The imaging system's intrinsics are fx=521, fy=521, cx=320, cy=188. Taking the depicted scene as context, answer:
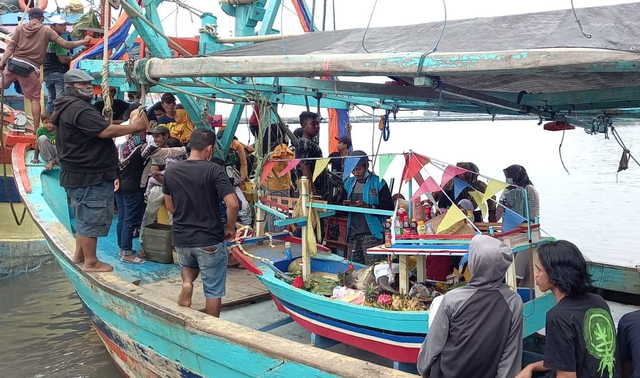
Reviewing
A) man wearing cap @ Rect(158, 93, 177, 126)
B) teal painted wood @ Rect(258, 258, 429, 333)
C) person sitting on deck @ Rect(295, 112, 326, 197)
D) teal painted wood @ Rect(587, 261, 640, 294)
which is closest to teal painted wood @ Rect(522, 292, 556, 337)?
teal painted wood @ Rect(258, 258, 429, 333)

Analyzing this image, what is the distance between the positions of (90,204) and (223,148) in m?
2.02

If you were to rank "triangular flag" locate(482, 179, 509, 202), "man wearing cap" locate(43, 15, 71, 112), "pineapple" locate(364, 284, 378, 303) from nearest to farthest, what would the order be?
1. "triangular flag" locate(482, 179, 509, 202)
2. "pineapple" locate(364, 284, 378, 303)
3. "man wearing cap" locate(43, 15, 71, 112)

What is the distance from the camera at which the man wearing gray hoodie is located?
2104 millimetres

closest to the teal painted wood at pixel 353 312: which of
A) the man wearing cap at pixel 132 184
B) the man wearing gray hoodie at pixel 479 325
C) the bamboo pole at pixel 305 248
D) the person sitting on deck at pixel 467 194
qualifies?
the bamboo pole at pixel 305 248

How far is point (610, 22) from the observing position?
2664 mm

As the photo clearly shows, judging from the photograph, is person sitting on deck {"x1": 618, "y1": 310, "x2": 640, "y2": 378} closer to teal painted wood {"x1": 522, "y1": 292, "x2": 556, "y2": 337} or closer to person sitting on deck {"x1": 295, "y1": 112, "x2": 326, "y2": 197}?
teal painted wood {"x1": 522, "y1": 292, "x2": 556, "y2": 337}

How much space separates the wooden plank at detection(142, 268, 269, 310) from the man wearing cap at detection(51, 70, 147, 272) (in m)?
0.79

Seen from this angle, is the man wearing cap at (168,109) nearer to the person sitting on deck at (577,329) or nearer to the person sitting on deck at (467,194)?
the person sitting on deck at (467,194)

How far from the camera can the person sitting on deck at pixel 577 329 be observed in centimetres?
207

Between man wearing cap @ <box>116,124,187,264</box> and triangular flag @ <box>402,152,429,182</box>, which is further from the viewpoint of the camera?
man wearing cap @ <box>116,124,187,264</box>

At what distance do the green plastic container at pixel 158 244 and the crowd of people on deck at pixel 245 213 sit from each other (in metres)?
0.14

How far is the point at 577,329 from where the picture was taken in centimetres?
207

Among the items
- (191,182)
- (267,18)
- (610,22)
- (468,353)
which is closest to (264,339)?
(191,182)

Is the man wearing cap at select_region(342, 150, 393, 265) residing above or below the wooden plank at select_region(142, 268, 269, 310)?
above
